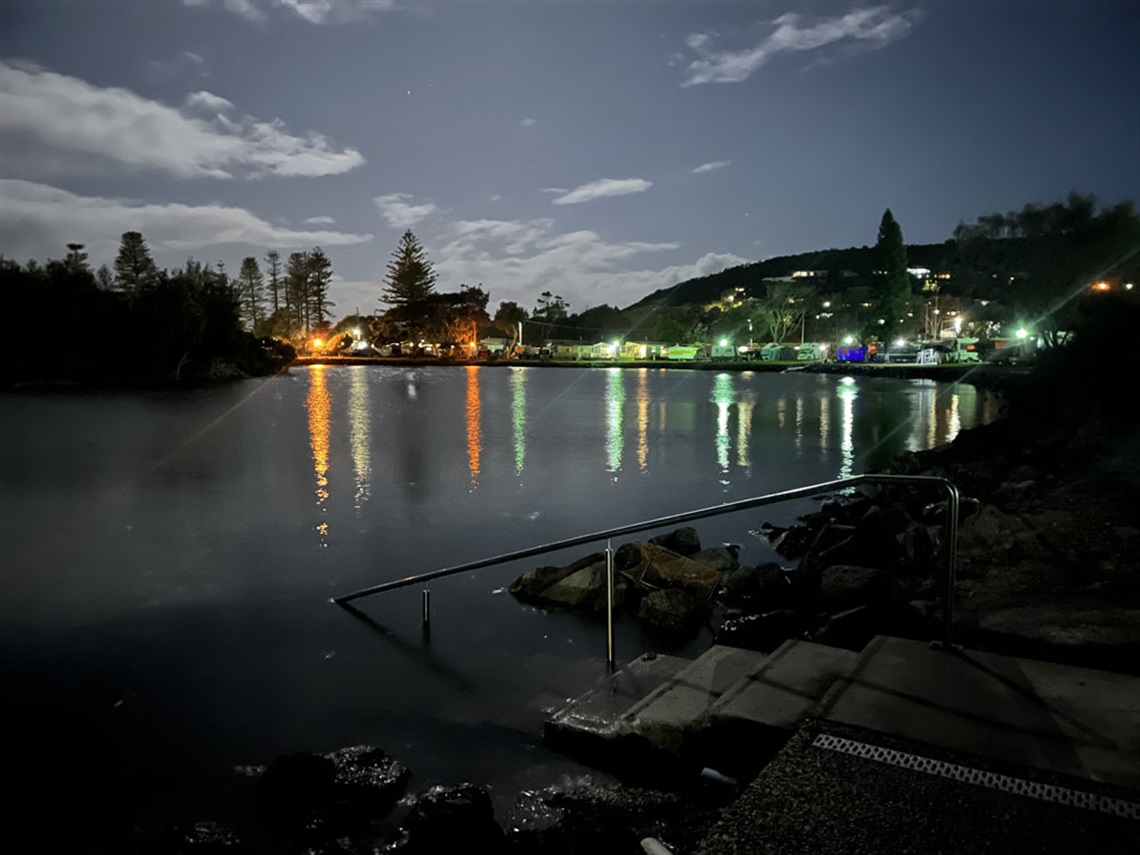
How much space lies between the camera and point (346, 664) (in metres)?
9.62

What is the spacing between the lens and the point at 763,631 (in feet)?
28.8

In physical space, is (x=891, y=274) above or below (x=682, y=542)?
above

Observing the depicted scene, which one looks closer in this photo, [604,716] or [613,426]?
[604,716]

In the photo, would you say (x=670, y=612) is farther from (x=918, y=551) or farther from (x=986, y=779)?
(x=986, y=779)

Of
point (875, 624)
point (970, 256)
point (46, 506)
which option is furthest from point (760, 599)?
point (970, 256)

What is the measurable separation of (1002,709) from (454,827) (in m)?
3.22

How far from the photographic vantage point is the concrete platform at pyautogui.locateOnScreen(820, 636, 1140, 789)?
341 cm

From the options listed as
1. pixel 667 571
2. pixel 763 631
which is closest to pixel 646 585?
pixel 667 571

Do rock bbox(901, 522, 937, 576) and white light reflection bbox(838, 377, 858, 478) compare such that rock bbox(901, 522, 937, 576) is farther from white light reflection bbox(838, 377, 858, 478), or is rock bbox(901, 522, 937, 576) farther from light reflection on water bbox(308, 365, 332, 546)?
light reflection on water bbox(308, 365, 332, 546)

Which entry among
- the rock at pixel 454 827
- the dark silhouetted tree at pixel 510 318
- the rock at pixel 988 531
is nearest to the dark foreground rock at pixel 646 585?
the rock at pixel 988 531

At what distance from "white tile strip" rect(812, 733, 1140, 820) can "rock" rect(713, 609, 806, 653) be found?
5.00 meters

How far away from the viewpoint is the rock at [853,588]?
8578 millimetres

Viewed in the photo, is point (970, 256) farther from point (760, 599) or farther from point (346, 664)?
point (346, 664)

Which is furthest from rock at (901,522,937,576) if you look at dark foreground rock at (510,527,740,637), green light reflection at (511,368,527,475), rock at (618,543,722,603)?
green light reflection at (511,368,527,475)
